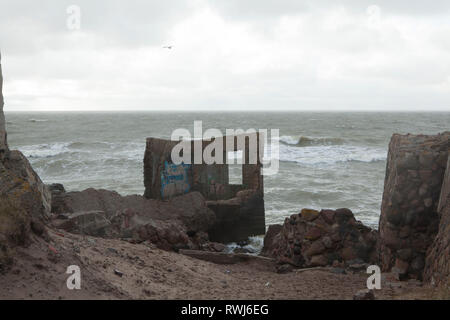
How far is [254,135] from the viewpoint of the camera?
9805 mm

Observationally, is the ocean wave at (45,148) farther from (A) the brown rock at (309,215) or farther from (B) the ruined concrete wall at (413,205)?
(B) the ruined concrete wall at (413,205)

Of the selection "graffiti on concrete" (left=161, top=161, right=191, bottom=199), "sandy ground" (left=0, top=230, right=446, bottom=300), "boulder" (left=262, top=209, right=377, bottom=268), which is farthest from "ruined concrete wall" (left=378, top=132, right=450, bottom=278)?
"graffiti on concrete" (left=161, top=161, right=191, bottom=199)

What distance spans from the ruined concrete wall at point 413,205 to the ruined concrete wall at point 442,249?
11.1 inches

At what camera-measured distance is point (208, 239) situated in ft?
29.7

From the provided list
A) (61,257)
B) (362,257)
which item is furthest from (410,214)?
(61,257)

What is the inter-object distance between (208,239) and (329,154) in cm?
2206

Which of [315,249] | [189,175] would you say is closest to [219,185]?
[189,175]

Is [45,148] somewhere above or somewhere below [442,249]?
below

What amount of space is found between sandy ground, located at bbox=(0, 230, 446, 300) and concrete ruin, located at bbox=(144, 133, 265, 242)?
283 centimetres

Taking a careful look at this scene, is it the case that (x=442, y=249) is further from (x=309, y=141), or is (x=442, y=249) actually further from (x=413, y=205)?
(x=309, y=141)

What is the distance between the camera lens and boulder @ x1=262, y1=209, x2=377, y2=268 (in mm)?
7270

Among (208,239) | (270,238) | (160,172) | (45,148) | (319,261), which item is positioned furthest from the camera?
(45,148)

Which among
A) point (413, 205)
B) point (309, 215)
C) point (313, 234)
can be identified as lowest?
point (313, 234)

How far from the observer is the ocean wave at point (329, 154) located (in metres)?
26.1
